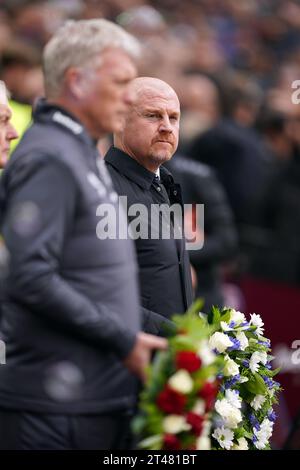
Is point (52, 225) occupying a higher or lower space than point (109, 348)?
higher

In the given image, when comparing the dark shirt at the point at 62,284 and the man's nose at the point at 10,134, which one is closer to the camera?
the dark shirt at the point at 62,284

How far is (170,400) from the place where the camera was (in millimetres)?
3727

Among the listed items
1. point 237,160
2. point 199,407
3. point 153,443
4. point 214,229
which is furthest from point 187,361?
point 237,160

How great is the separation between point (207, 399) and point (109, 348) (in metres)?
0.36

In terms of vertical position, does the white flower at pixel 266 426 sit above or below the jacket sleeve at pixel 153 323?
below

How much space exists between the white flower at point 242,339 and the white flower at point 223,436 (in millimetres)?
328

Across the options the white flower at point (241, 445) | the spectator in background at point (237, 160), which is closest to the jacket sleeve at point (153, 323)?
the white flower at point (241, 445)

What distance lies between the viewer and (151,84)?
16.3 ft

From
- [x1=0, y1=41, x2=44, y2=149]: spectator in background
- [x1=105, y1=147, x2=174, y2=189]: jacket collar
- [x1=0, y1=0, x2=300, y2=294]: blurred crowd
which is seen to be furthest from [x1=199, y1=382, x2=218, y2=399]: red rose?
[x1=0, y1=41, x2=44, y2=149]: spectator in background

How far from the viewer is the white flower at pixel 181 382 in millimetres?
3715

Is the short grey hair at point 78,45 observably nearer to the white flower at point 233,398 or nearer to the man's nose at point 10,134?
the man's nose at point 10,134
